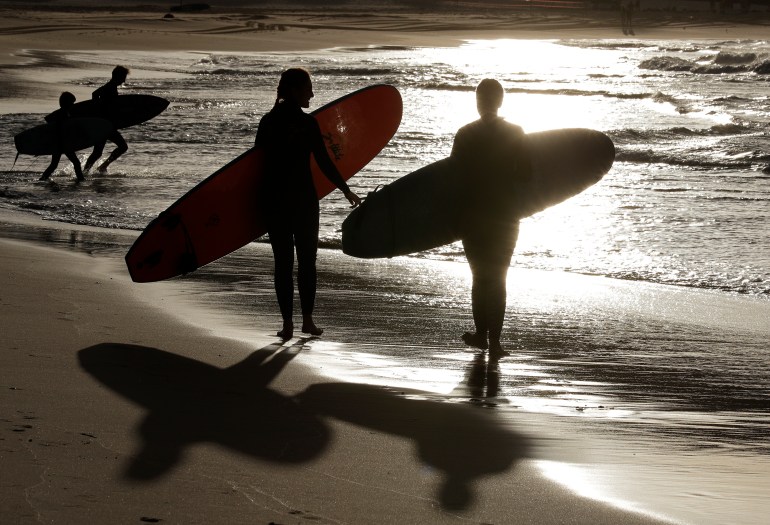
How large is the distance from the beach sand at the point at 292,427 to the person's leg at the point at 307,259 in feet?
0.45

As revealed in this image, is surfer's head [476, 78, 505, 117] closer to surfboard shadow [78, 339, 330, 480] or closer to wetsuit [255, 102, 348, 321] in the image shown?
wetsuit [255, 102, 348, 321]

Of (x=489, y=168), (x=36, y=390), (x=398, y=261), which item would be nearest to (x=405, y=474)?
(x=36, y=390)

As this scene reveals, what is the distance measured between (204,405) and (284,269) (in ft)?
5.14

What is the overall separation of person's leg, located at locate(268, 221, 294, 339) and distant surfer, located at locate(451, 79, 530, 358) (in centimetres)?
90

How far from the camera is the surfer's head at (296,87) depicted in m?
5.77

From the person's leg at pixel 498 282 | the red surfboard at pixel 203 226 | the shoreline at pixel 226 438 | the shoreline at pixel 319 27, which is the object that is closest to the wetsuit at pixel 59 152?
the red surfboard at pixel 203 226

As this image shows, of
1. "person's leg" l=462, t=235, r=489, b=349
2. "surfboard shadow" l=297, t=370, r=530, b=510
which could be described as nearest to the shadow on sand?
"surfboard shadow" l=297, t=370, r=530, b=510

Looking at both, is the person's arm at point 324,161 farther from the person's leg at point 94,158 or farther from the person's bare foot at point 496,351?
the person's leg at point 94,158

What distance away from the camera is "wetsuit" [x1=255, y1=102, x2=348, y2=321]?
587 centimetres

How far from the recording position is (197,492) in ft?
11.5

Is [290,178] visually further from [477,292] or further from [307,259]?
[477,292]

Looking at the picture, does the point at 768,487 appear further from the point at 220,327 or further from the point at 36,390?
the point at 220,327

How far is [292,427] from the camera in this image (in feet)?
14.3

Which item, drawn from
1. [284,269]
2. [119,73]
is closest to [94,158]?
[119,73]
